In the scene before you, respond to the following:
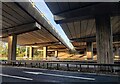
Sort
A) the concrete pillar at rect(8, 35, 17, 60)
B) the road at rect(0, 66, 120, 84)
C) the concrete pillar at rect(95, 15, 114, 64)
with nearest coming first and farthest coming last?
the road at rect(0, 66, 120, 84)
the concrete pillar at rect(95, 15, 114, 64)
the concrete pillar at rect(8, 35, 17, 60)

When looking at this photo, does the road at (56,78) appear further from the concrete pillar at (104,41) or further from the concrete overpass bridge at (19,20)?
the concrete overpass bridge at (19,20)

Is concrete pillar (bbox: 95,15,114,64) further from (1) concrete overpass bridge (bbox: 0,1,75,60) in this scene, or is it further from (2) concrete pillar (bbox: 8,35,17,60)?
(2) concrete pillar (bbox: 8,35,17,60)

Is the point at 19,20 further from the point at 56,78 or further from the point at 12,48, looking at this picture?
the point at 56,78

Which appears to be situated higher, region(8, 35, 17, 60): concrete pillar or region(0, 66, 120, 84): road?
region(8, 35, 17, 60): concrete pillar

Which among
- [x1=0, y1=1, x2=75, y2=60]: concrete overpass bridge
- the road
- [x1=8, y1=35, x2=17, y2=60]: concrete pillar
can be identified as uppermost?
[x1=0, y1=1, x2=75, y2=60]: concrete overpass bridge

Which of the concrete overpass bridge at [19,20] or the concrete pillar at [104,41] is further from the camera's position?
the concrete overpass bridge at [19,20]

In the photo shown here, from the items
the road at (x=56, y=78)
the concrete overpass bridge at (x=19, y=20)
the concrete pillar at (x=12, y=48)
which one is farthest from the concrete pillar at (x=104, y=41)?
the concrete pillar at (x=12, y=48)

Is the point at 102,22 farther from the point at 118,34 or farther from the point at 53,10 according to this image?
the point at 118,34

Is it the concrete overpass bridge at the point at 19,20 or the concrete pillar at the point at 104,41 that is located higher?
the concrete overpass bridge at the point at 19,20

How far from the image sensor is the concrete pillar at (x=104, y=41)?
674 inches

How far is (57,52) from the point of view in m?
98.8

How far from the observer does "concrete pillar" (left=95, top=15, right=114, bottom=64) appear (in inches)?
674

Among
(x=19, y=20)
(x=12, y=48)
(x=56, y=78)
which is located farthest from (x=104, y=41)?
(x=12, y=48)

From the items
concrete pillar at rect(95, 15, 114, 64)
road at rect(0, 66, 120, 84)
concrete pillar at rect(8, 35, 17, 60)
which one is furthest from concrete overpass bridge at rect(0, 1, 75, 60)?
concrete pillar at rect(95, 15, 114, 64)
